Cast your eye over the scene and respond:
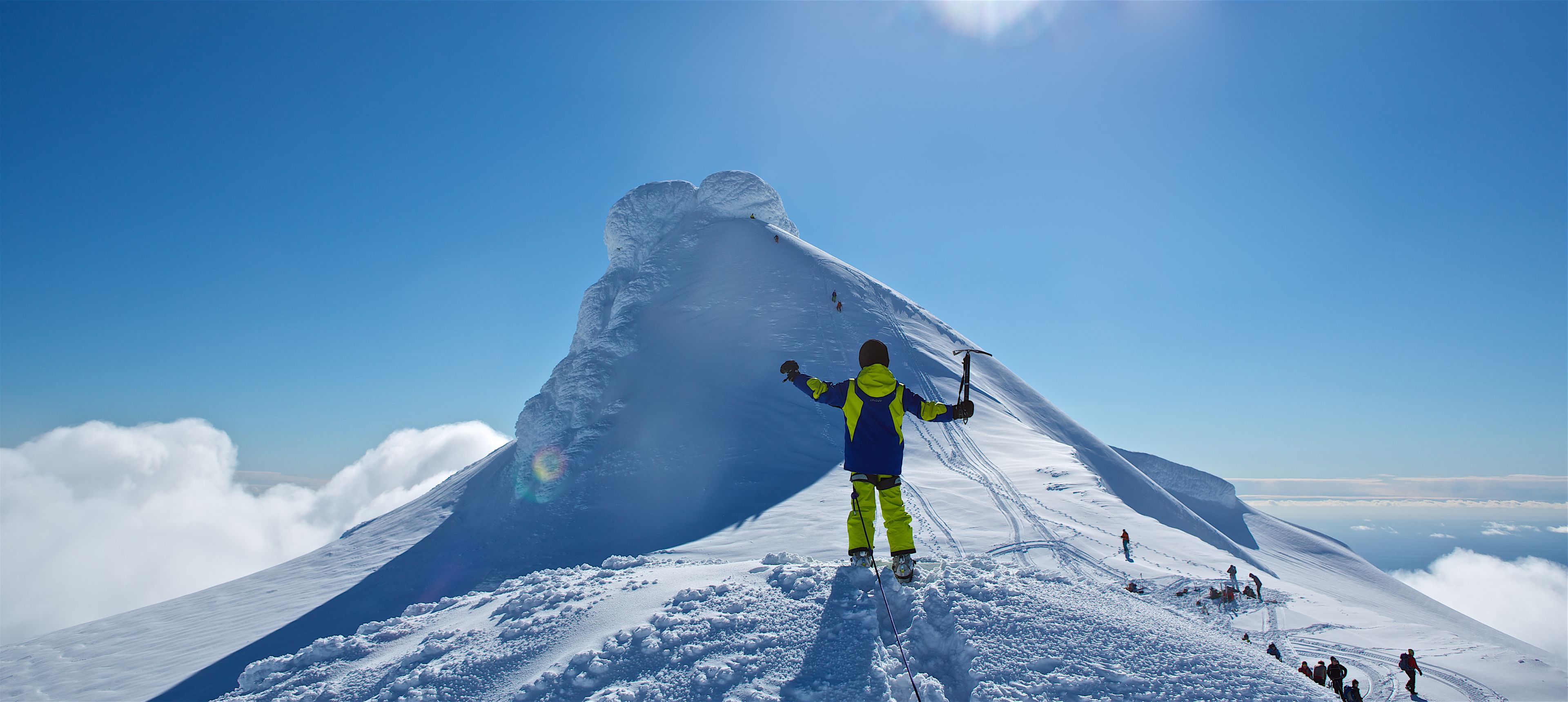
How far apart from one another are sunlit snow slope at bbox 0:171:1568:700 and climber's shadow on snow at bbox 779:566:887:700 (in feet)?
0.07

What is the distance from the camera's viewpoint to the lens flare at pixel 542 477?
2473 centimetres

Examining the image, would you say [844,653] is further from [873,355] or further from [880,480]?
[873,355]

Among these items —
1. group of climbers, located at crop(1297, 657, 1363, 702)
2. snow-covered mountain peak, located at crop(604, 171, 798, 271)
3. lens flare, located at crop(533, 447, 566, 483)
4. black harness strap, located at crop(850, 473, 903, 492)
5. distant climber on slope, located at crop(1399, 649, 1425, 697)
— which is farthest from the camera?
snow-covered mountain peak, located at crop(604, 171, 798, 271)

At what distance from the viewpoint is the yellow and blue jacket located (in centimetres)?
591

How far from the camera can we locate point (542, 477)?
26.1m

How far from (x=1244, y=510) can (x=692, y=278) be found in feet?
122

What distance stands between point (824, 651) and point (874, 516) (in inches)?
60.6

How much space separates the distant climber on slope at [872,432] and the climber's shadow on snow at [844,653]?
679 mm

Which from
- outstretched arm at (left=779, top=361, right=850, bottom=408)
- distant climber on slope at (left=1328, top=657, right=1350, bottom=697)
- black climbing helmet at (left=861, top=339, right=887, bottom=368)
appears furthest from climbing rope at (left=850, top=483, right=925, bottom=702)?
distant climber on slope at (left=1328, top=657, right=1350, bottom=697)

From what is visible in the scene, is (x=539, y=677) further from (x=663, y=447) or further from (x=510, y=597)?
(x=663, y=447)

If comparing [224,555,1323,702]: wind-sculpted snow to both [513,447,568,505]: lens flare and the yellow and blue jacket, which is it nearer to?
the yellow and blue jacket

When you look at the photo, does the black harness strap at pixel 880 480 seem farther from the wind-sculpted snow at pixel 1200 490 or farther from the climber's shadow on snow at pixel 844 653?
the wind-sculpted snow at pixel 1200 490

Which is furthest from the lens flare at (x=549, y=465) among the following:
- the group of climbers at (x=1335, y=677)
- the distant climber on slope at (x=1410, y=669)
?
the distant climber on slope at (x=1410, y=669)

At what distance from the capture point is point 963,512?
18891 millimetres
